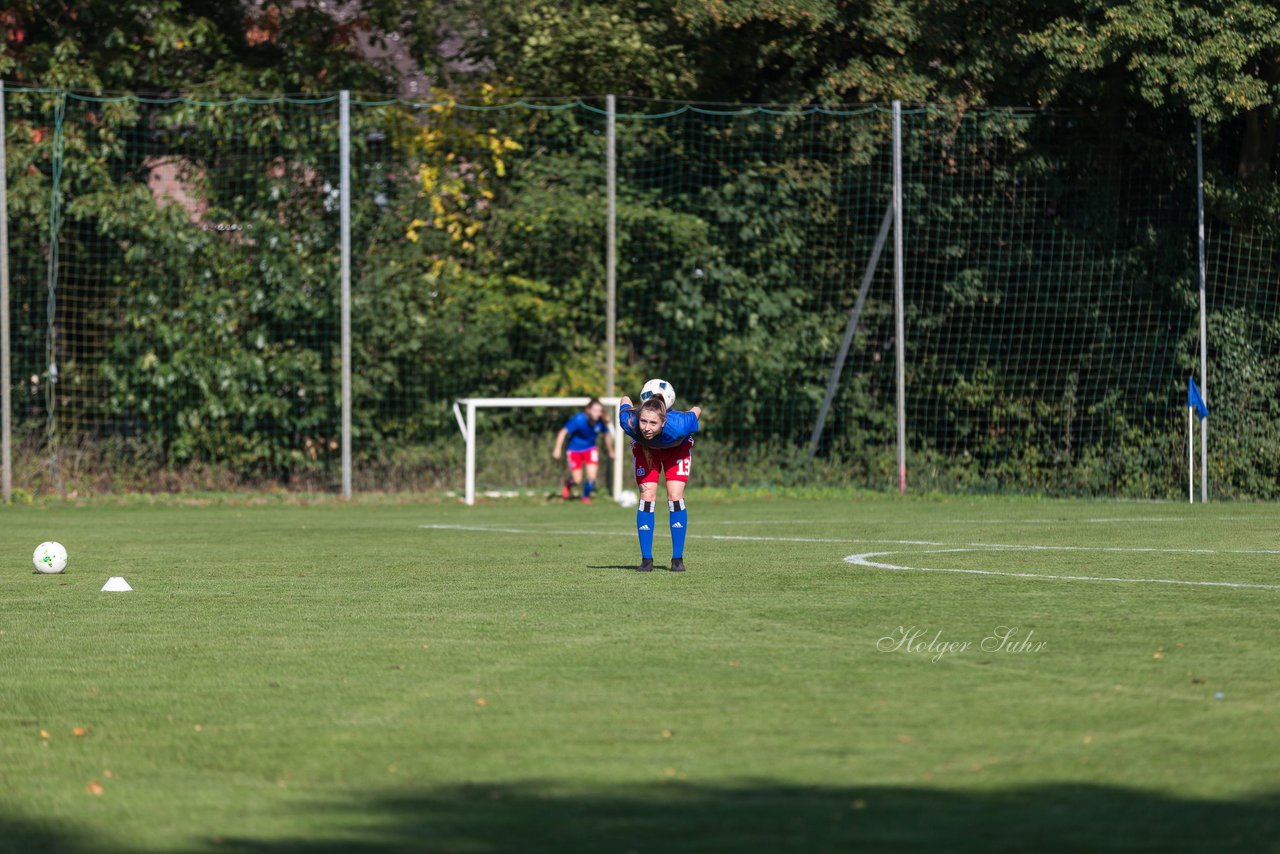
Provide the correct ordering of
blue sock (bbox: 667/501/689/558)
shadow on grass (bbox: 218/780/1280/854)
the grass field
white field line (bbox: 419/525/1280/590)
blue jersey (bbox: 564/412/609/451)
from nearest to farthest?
shadow on grass (bbox: 218/780/1280/854) → the grass field → white field line (bbox: 419/525/1280/590) → blue sock (bbox: 667/501/689/558) → blue jersey (bbox: 564/412/609/451)

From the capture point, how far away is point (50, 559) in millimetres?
13531

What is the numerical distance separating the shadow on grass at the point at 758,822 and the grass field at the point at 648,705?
0.6 inches

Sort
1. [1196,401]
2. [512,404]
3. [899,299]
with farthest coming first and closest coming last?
[899,299] → [512,404] → [1196,401]

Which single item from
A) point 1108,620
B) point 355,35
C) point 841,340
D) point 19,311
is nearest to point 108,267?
point 19,311

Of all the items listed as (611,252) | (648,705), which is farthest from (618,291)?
(648,705)

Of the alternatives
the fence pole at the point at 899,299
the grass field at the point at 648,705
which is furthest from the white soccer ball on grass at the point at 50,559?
the fence pole at the point at 899,299

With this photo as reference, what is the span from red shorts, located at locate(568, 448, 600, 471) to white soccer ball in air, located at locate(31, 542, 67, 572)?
11.7 meters

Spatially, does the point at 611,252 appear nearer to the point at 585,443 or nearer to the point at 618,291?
the point at 618,291

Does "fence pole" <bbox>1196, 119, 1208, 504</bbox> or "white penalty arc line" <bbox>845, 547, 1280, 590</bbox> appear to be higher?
"fence pole" <bbox>1196, 119, 1208, 504</bbox>

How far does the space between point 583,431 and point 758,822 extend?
19.5 metres

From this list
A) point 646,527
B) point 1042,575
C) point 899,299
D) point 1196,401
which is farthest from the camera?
point 899,299

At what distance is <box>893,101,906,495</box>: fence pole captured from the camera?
25109 millimetres

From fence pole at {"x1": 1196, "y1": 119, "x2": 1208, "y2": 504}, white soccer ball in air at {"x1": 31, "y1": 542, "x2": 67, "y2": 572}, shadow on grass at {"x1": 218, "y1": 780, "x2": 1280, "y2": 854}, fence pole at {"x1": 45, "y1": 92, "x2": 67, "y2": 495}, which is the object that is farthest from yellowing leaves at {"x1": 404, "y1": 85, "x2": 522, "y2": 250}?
shadow on grass at {"x1": 218, "y1": 780, "x2": 1280, "y2": 854}

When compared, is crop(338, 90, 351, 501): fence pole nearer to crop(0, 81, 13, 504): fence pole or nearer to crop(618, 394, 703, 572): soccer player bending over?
crop(0, 81, 13, 504): fence pole
